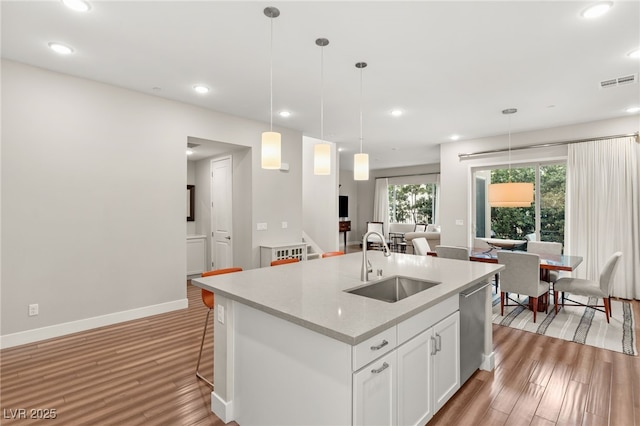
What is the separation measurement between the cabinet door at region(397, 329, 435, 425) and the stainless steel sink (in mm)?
450

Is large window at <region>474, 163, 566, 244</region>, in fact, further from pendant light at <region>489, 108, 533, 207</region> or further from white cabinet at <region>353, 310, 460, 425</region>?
white cabinet at <region>353, 310, 460, 425</region>

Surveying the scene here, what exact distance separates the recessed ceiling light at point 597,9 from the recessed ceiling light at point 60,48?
14.3ft

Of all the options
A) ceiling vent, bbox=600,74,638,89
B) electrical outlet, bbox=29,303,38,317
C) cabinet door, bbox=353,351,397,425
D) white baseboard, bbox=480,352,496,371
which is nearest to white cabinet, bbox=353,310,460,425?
cabinet door, bbox=353,351,397,425

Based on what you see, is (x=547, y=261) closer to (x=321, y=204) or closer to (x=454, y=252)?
(x=454, y=252)

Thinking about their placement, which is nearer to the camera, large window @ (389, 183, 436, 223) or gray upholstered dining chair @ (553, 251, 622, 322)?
gray upholstered dining chair @ (553, 251, 622, 322)

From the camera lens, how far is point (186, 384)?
97.6 inches

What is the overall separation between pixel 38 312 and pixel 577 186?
7.76m

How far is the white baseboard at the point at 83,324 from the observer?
3.17 meters

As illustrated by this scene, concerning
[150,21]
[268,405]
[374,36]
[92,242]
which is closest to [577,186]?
[374,36]

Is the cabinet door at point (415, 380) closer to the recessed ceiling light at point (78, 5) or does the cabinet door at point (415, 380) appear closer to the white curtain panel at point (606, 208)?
the recessed ceiling light at point (78, 5)

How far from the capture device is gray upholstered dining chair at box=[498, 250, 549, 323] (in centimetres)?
377

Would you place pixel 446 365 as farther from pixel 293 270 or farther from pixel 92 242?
pixel 92 242

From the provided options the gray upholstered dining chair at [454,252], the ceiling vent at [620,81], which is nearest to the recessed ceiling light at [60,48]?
the gray upholstered dining chair at [454,252]

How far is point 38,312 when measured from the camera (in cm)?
330
